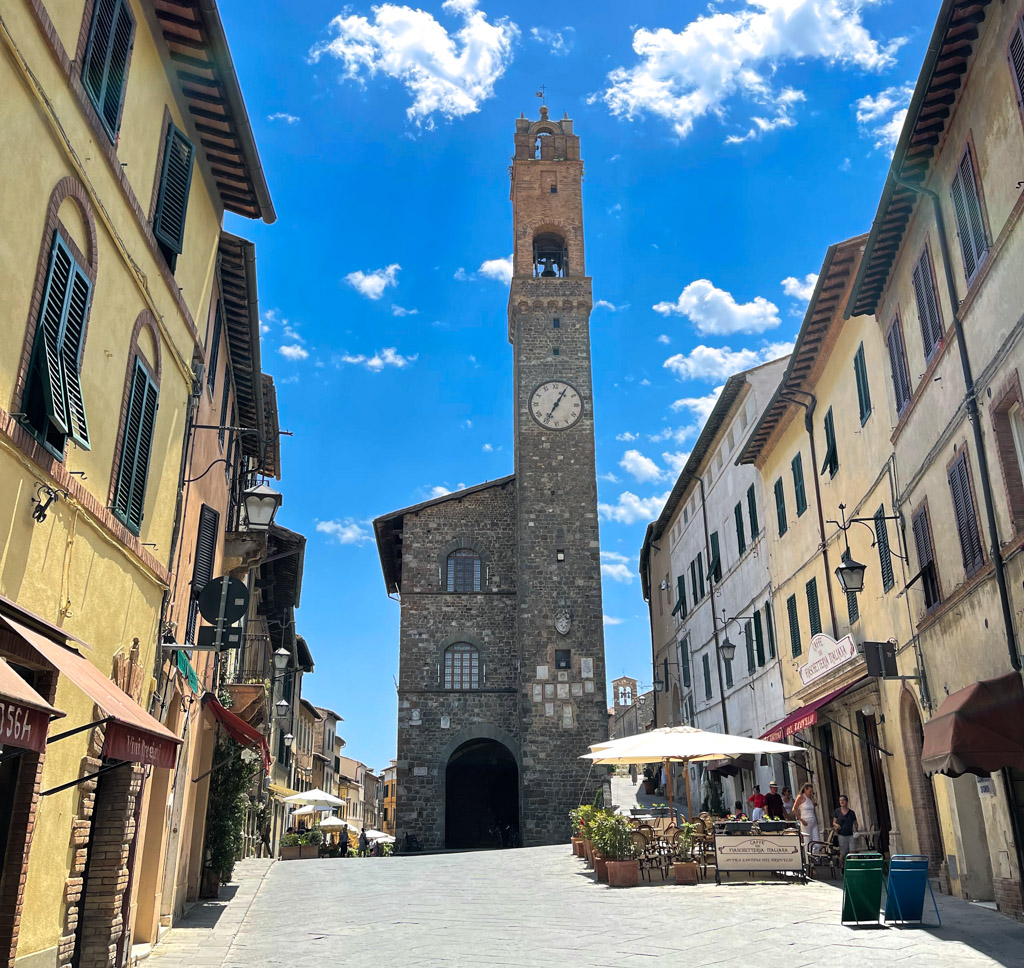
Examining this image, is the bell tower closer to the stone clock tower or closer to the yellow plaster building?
the stone clock tower

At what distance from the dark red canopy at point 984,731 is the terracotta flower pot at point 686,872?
5549 mm

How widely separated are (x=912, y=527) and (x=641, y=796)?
25.6m

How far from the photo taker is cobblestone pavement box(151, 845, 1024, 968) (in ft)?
26.2

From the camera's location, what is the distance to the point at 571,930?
9.75 metres

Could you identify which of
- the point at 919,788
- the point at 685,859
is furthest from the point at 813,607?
the point at 685,859

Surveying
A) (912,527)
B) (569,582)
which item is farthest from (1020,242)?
(569,582)

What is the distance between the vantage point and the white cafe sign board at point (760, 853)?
1324cm

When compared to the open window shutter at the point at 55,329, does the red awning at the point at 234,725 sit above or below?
below

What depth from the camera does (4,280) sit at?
5445mm

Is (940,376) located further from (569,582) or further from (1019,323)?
(569,582)

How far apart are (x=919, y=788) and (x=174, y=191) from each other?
11.6 metres

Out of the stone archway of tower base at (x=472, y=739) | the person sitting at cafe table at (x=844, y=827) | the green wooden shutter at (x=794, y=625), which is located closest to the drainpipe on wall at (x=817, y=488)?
the green wooden shutter at (x=794, y=625)

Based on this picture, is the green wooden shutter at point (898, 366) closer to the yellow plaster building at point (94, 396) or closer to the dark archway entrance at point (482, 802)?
the yellow plaster building at point (94, 396)

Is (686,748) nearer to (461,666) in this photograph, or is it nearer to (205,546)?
(205,546)
